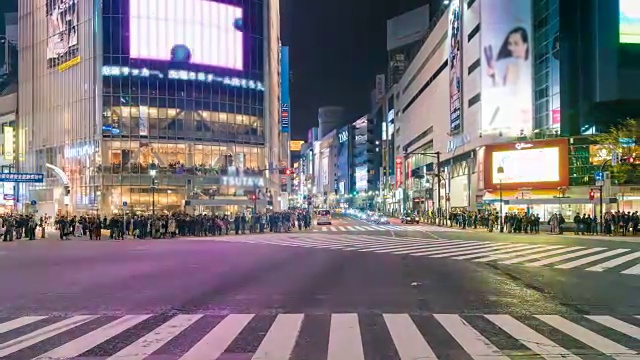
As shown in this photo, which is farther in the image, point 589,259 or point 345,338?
point 589,259

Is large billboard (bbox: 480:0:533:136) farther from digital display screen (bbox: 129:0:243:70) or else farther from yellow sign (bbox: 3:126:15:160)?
yellow sign (bbox: 3:126:15:160)

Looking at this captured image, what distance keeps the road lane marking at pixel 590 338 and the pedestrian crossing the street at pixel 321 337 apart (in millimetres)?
13

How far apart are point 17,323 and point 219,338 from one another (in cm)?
407

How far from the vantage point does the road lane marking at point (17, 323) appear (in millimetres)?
9244

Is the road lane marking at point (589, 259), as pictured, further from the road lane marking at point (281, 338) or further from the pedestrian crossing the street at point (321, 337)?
the road lane marking at point (281, 338)

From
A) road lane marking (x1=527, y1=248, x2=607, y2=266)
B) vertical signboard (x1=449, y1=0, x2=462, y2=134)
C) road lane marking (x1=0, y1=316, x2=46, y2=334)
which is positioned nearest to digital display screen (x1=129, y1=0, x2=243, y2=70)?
vertical signboard (x1=449, y1=0, x2=462, y2=134)

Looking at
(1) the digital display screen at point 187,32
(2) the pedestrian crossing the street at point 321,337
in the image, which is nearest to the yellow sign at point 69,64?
(1) the digital display screen at point 187,32

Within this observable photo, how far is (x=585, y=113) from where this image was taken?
5178 cm

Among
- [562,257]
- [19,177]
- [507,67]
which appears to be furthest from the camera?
[507,67]

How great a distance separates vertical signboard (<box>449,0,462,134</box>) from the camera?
71.1m

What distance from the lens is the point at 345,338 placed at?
8180 millimetres

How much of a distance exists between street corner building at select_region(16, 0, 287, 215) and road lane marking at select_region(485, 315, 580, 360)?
1996 inches

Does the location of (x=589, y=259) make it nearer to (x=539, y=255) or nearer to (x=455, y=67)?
(x=539, y=255)

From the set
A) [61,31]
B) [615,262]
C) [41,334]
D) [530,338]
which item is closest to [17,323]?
[41,334]
